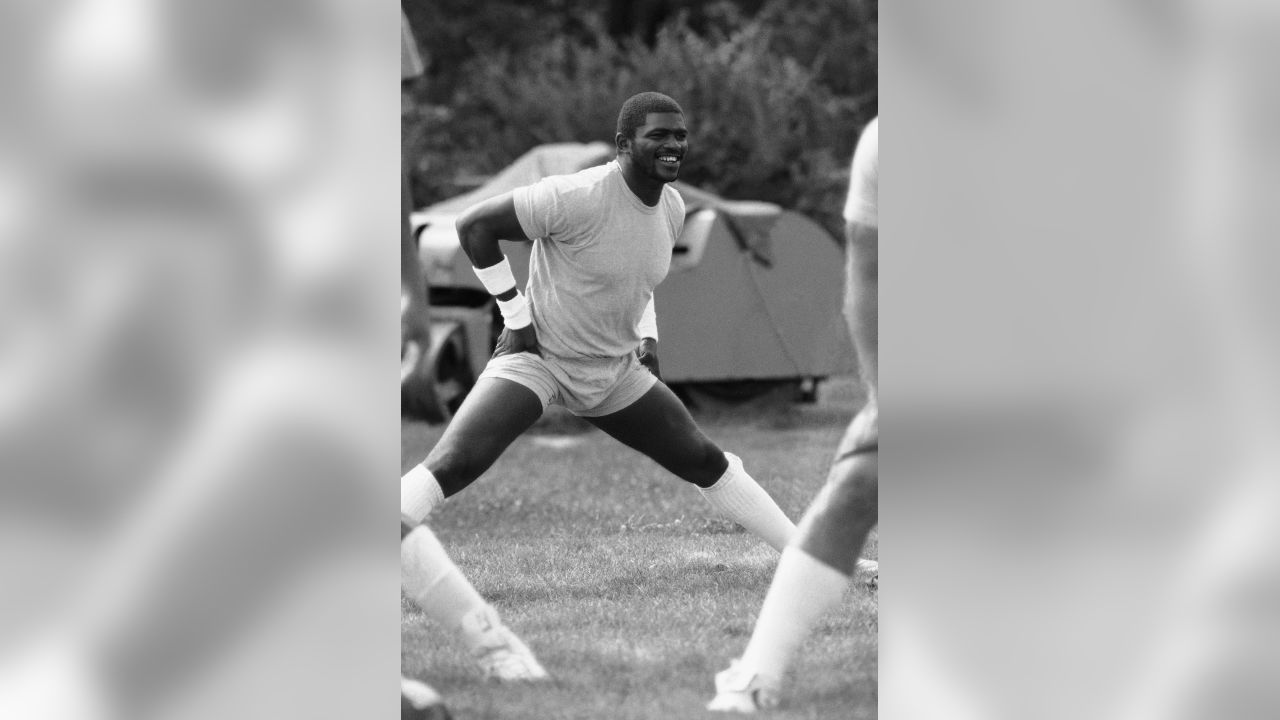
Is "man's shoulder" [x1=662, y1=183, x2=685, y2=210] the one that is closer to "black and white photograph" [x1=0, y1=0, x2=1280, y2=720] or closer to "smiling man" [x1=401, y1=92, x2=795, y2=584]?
"smiling man" [x1=401, y1=92, x2=795, y2=584]

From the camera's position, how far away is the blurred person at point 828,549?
3236 mm

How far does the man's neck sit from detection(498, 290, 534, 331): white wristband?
0.38 m

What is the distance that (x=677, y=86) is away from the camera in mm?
12195

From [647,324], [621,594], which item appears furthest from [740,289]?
[647,324]

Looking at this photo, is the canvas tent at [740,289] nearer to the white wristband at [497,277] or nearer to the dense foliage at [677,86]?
the dense foliage at [677,86]

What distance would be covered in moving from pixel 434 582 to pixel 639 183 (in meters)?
1.11

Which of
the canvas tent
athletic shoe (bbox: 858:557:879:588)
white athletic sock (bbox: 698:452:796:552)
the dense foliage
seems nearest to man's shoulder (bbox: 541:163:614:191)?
white athletic sock (bbox: 698:452:796:552)

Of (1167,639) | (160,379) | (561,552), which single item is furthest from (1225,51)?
(561,552)

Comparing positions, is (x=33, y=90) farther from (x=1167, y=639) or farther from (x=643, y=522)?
(x=643, y=522)

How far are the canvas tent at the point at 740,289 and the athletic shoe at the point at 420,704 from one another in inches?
260

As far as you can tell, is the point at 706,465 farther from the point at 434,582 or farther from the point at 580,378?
the point at 434,582

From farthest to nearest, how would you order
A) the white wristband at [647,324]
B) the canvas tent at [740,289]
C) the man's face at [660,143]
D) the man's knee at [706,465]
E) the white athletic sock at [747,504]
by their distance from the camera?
the canvas tent at [740,289], the white athletic sock at [747,504], the man's knee at [706,465], the white wristband at [647,324], the man's face at [660,143]

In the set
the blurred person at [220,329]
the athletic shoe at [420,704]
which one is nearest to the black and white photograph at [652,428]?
the athletic shoe at [420,704]

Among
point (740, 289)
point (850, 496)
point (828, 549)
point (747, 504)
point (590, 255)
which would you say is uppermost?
point (590, 255)
